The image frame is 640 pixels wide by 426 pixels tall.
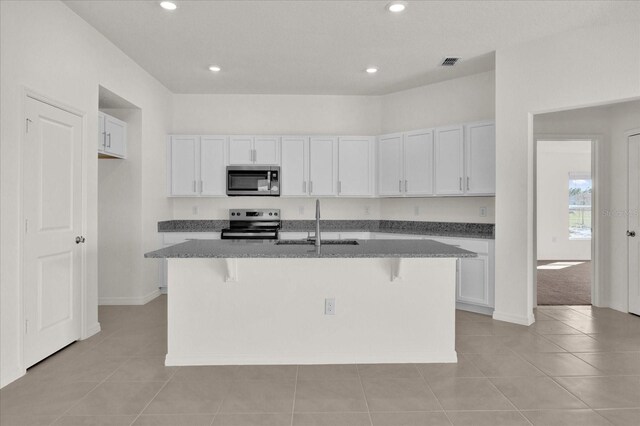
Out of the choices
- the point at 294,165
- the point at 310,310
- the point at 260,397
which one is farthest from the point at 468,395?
the point at 294,165

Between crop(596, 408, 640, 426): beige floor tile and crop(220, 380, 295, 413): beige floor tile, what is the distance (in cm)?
182

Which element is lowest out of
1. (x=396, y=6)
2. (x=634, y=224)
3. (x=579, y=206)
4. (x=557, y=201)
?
(x=634, y=224)

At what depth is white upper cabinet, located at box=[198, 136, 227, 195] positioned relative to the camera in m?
5.61

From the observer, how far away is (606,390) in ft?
8.54

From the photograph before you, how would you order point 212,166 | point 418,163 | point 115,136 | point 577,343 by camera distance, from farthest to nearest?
point 212,166, point 418,163, point 115,136, point 577,343

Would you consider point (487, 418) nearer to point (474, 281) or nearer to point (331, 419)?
point (331, 419)

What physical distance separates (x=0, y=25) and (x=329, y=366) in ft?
10.7

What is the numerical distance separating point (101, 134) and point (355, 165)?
10.4 ft

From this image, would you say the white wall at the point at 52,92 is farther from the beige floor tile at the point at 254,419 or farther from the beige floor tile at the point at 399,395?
the beige floor tile at the point at 399,395

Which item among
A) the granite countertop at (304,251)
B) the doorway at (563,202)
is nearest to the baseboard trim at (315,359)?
the granite countertop at (304,251)

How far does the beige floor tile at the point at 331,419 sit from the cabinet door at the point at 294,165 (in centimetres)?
368

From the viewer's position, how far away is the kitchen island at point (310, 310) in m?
2.99

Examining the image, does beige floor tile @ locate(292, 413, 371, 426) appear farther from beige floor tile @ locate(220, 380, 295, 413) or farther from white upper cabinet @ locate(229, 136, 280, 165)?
white upper cabinet @ locate(229, 136, 280, 165)

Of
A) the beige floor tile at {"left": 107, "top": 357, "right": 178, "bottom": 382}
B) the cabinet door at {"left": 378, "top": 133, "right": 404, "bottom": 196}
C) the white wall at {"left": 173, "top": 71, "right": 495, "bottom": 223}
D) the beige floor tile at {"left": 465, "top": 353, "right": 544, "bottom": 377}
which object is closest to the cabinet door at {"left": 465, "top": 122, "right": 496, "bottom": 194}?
the cabinet door at {"left": 378, "top": 133, "right": 404, "bottom": 196}
